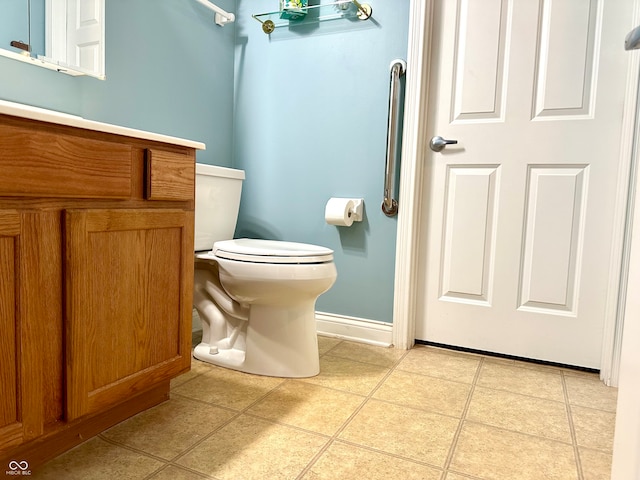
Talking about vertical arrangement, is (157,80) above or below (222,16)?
below

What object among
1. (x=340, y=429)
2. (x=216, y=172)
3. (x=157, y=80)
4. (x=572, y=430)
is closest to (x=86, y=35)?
(x=157, y=80)

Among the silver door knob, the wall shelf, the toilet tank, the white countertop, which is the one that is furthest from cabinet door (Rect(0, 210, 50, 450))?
the wall shelf

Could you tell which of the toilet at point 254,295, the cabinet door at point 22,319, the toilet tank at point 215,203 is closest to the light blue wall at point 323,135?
the toilet tank at point 215,203

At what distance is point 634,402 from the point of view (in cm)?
55

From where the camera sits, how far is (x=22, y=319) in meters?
0.85

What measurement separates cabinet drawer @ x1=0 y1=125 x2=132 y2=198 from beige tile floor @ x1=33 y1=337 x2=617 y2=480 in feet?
2.09

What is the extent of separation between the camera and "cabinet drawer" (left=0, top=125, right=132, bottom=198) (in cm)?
81

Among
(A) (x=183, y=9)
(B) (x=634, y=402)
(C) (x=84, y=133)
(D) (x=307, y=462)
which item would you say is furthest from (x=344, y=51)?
(B) (x=634, y=402)

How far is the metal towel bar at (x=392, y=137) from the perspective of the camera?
6.17 ft

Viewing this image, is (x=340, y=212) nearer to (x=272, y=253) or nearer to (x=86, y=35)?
(x=272, y=253)

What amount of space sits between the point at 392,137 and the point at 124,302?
1293mm

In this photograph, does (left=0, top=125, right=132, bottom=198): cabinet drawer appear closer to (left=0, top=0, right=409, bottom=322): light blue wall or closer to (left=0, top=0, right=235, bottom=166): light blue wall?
(left=0, top=0, right=235, bottom=166): light blue wall

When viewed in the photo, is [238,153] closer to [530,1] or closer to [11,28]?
[11,28]

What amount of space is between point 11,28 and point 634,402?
178 centimetres
